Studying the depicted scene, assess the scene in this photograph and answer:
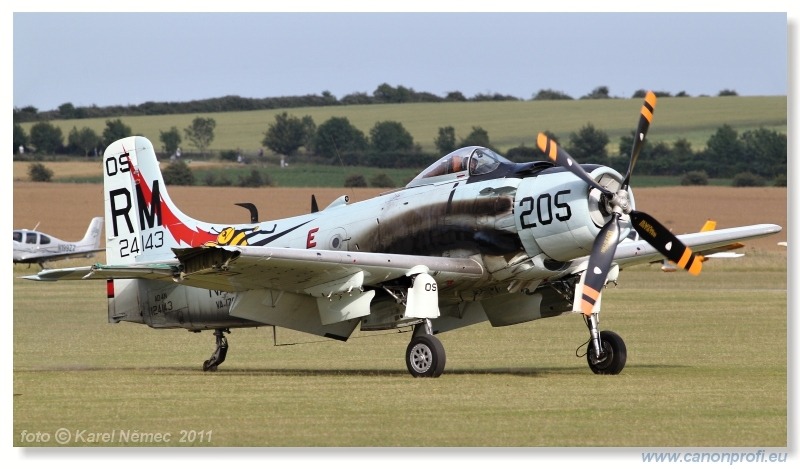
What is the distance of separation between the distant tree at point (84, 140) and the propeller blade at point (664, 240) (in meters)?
47.2

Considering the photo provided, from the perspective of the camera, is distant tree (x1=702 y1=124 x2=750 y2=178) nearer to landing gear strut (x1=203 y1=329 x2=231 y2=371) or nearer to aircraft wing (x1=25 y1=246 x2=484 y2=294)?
landing gear strut (x1=203 y1=329 x2=231 y2=371)

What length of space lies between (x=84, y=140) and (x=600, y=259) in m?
47.8

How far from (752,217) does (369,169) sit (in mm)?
15945

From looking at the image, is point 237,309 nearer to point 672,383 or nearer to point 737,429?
point 672,383

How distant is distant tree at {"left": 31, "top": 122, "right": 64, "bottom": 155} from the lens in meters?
58.1

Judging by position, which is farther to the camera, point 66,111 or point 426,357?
point 66,111

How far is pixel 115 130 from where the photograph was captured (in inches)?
2420

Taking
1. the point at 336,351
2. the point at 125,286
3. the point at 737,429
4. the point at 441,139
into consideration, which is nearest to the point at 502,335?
the point at 336,351

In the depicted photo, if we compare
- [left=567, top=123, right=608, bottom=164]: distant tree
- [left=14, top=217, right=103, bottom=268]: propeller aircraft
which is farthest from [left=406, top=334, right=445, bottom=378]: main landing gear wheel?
[left=14, top=217, right=103, bottom=268]: propeller aircraft

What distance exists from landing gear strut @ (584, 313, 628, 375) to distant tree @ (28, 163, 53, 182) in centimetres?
4643

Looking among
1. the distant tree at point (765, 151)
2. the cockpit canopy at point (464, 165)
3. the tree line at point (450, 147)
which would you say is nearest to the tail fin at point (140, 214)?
the cockpit canopy at point (464, 165)

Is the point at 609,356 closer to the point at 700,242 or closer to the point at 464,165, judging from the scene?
the point at 700,242

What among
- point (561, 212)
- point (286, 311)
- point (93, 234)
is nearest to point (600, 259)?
point (561, 212)

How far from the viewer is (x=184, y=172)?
66.6 m
